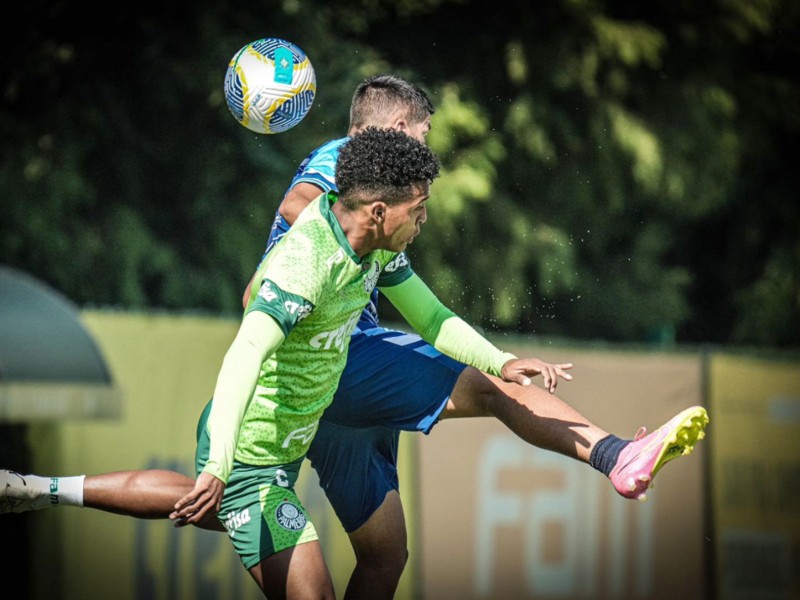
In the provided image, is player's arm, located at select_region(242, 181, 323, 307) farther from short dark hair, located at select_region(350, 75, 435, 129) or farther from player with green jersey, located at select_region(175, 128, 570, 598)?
short dark hair, located at select_region(350, 75, 435, 129)

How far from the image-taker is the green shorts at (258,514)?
13.8 feet

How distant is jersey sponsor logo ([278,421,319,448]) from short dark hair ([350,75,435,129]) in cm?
122

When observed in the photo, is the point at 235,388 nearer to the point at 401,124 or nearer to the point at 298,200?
the point at 298,200

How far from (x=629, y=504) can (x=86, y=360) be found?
438 cm

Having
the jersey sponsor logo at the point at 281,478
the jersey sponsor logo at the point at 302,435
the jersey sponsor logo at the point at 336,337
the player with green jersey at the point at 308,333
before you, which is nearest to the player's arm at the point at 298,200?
the player with green jersey at the point at 308,333

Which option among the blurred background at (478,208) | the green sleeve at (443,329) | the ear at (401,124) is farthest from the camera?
the blurred background at (478,208)

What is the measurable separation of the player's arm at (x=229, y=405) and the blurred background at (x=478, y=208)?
3.88 metres

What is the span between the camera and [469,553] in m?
8.99

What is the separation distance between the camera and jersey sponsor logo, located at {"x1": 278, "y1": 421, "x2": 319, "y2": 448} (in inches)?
171

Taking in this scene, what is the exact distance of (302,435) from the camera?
4398 mm

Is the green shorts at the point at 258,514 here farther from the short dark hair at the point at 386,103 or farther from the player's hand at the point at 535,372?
the short dark hair at the point at 386,103

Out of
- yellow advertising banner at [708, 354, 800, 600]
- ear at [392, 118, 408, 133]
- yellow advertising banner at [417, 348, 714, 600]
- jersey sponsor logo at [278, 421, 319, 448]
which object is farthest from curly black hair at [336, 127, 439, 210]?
yellow advertising banner at [708, 354, 800, 600]

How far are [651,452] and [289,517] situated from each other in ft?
3.95

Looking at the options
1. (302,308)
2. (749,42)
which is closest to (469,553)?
(302,308)
